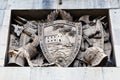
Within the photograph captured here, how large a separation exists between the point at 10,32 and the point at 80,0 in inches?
67.7

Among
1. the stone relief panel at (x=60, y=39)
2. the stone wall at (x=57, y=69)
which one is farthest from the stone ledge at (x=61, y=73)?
the stone relief panel at (x=60, y=39)

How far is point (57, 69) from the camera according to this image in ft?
23.8

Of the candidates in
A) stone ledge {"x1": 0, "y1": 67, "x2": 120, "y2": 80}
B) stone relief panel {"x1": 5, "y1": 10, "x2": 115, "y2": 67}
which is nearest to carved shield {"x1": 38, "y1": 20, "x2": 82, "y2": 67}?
stone relief panel {"x1": 5, "y1": 10, "x2": 115, "y2": 67}

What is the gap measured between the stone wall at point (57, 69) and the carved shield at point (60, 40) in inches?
14.5

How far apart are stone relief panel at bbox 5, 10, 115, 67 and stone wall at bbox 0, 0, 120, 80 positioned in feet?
0.46

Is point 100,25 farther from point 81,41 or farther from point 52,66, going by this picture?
Result: point 52,66

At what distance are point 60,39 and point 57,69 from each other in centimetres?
77

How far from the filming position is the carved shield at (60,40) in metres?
7.56

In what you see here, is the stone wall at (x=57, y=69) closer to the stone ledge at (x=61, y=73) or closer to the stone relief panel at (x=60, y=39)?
the stone ledge at (x=61, y=73)

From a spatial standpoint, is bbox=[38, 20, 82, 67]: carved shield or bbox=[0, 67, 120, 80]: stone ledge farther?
bbox=[38, 20, 82, 67]: carved shield

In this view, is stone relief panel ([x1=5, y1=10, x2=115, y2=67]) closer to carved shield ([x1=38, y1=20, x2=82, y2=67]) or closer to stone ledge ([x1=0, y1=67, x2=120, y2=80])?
carved shield ([x1=38, y1=20, x2=82, y2=67])

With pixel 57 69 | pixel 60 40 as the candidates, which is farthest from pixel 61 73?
pixel 60 40

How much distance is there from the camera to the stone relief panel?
7574 mm

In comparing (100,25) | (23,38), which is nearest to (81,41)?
(100,25)
